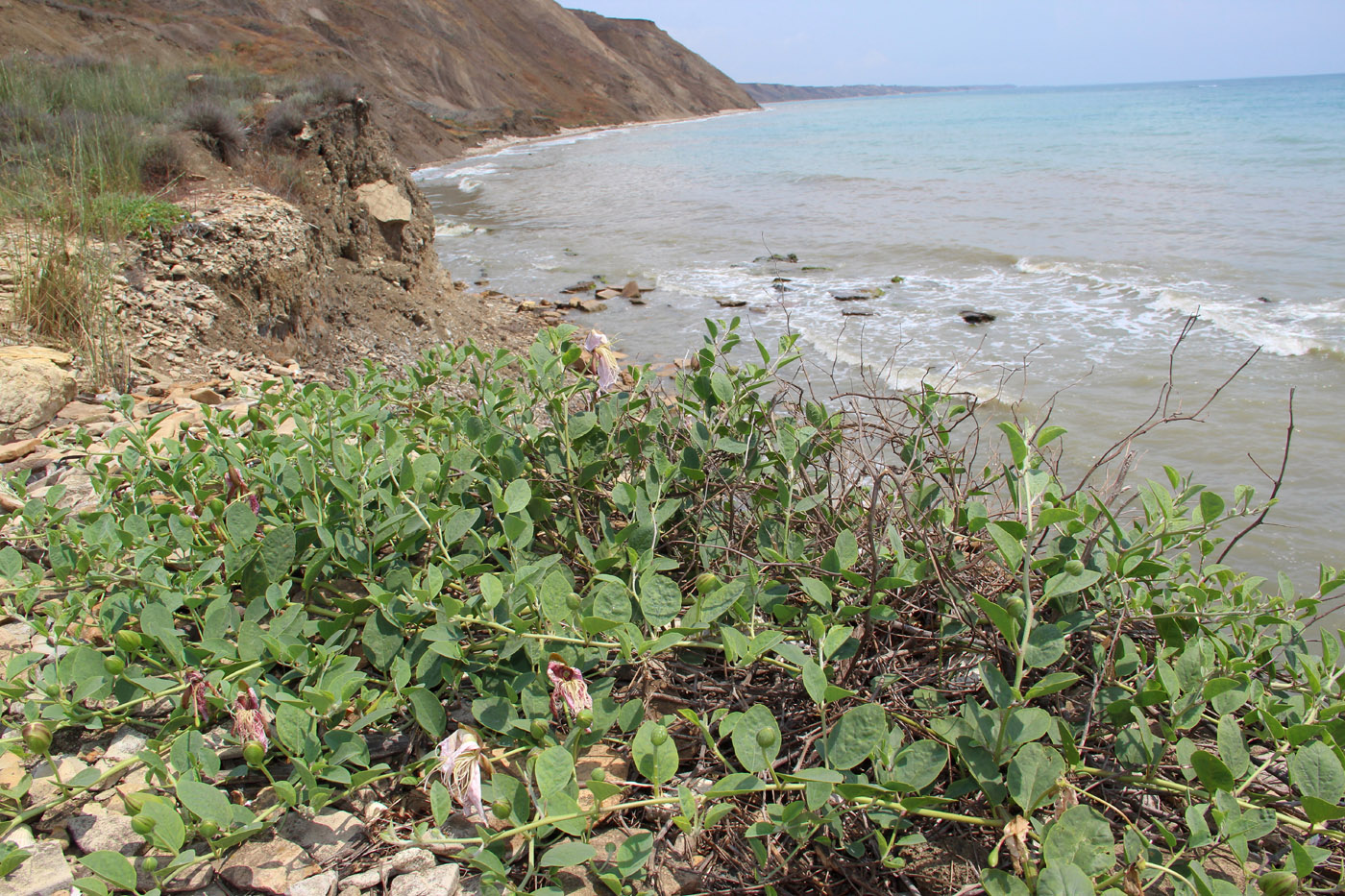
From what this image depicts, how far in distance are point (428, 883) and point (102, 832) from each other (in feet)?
1.97

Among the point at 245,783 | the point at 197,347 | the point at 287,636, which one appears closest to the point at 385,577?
the point at 287,636

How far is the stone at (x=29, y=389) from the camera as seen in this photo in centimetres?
300

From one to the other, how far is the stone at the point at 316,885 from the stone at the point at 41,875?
1.06ft

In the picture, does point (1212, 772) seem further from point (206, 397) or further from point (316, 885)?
point (206, 397)

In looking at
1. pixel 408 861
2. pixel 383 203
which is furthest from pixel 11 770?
pixel 383 203

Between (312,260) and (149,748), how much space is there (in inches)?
220

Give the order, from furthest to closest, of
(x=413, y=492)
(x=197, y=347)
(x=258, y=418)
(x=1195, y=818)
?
(x=197, y=347) < (x=258, y=418) < (x=413, y=492) < (x=1195, y=818)

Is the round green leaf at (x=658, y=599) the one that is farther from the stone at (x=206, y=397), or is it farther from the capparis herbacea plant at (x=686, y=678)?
the stone at (x=206, y=397)

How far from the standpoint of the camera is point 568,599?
4.30 ft

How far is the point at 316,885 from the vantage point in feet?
4.05

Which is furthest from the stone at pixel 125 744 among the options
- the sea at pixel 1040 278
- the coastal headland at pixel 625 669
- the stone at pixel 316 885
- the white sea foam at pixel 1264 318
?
the white sea foam at pixel 1264 318

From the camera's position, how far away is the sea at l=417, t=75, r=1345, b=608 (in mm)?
4934

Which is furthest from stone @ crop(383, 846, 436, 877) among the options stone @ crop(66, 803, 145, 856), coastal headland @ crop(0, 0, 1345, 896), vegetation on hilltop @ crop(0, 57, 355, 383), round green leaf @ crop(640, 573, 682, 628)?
vegetation on hilltop @ crop(0, 57, 355, 383)

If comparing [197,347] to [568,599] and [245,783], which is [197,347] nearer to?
[245,783]
